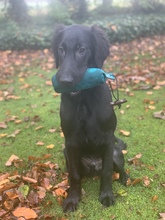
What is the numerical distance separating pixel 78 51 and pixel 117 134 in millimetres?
2186

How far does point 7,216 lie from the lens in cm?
294

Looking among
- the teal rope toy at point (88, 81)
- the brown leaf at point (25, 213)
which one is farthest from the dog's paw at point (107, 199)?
the teal rope toy at point (88, 81)

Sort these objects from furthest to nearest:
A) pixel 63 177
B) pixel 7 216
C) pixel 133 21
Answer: pixel 133 21 → pixel 63 177 → pixel 7 216

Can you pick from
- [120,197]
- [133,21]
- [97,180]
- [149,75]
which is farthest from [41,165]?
[133,21]

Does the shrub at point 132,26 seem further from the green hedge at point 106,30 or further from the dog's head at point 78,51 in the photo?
the dog's head at point 78,51

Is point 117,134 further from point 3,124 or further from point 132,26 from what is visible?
point 132,26

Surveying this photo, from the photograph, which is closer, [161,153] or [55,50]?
[55,50]

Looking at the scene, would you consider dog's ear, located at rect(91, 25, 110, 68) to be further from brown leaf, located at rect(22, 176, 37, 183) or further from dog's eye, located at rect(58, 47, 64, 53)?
brown leaf, located at rect(22, 176, 37, 183)

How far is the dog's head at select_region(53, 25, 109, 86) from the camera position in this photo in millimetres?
2670

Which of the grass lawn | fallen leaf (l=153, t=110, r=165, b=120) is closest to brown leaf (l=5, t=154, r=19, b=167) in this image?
the grass lawn

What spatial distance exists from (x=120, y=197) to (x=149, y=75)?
4.51 m

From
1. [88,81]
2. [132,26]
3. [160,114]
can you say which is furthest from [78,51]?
[132,26]

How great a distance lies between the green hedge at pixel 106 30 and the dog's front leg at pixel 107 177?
7923mm

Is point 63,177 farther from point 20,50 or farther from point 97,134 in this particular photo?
point 20,50
